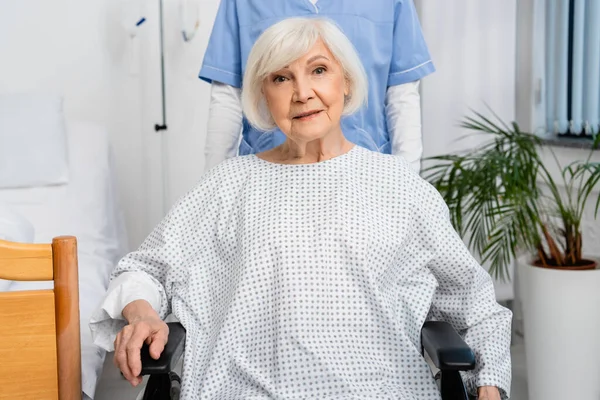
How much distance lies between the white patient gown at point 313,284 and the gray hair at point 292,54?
12 cm

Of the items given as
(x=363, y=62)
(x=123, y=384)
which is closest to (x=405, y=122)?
(x=363, y=62)

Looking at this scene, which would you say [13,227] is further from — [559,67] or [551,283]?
[559,67]

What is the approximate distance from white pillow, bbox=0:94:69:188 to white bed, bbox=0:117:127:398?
44 millimetres

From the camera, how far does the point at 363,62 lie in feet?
6.84

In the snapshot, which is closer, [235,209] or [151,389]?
[151,389]

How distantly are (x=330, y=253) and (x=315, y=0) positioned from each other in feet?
2.42

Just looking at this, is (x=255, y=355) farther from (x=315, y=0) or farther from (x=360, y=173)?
(x=315, y=0)

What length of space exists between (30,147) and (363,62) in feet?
5.15

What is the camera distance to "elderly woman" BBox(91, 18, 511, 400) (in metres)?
1.60

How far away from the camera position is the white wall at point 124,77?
363 centimetres

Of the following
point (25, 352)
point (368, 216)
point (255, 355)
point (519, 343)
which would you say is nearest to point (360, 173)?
point (368, 216)

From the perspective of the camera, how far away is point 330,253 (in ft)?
5.38

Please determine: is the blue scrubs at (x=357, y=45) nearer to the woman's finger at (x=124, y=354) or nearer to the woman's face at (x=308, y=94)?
the woman's face at (x=308, y=94)

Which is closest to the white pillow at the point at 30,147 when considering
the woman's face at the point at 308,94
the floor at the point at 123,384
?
the floor at the point at 123,384
